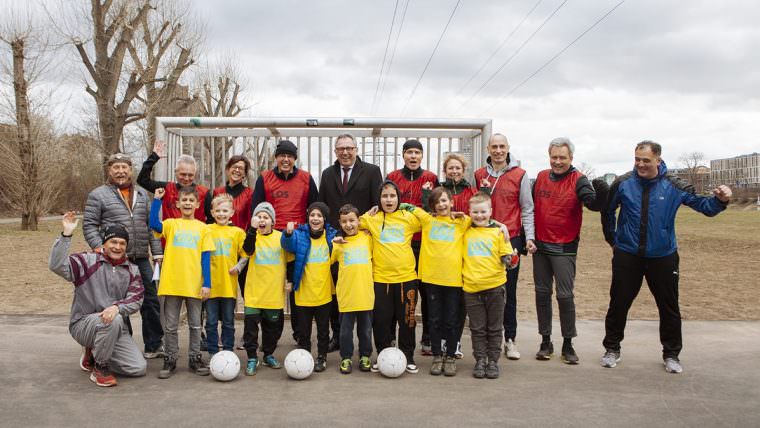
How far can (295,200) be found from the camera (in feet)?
18.0

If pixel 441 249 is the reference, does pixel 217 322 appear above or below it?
below

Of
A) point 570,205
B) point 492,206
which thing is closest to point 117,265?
point 492,206

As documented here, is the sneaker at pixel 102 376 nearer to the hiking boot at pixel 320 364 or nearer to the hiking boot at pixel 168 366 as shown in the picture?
the hiking boot at pixel 168 366

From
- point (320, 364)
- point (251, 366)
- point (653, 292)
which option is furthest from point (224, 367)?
point (653, 292)

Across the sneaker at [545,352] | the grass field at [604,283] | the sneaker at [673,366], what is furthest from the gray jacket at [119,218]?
the sneaker at [673,366]

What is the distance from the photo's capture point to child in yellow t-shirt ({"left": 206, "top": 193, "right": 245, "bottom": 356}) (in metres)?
5.05

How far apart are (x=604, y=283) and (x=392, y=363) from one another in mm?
7674

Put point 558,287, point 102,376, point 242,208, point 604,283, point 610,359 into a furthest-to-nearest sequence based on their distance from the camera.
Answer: point 604,283
point 242,208
point 558,287
point 610,359
point 102,376

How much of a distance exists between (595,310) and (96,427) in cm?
674

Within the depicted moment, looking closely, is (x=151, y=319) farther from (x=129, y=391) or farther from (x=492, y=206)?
(x=492, y=206)

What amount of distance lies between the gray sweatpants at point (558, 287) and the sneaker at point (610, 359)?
1.11 feet

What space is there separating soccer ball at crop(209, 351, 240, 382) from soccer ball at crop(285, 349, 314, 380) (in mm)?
426

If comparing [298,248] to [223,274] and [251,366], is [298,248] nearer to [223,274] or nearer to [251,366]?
[223,274]

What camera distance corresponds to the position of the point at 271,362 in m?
5.07
